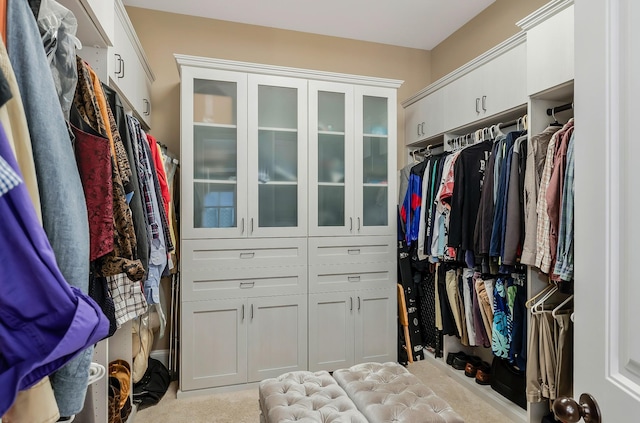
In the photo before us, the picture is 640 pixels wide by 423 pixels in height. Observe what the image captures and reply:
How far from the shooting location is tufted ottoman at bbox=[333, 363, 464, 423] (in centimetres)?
142

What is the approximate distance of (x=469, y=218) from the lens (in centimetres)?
229

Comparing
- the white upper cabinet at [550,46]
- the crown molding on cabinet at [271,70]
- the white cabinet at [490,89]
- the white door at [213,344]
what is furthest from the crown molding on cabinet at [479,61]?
the white door at [213,344]

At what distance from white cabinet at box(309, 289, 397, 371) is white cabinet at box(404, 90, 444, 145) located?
134 cm

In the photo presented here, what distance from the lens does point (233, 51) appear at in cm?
299

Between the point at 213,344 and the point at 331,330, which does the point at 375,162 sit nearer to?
the point at 331,330

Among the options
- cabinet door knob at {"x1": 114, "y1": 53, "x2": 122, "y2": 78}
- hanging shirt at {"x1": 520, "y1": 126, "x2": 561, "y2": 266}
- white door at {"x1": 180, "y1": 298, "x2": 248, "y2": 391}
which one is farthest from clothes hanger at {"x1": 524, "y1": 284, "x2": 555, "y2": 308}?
cabinet door knob at {"x1": 114, "y1": 53, "x2": 122, "y2": 78}

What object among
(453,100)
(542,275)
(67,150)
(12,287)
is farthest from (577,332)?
(453,100)

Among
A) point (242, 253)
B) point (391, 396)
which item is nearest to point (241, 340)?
point (242, 253)

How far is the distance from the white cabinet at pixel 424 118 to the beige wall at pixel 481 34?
49cm

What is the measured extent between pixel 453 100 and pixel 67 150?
8.35 feet

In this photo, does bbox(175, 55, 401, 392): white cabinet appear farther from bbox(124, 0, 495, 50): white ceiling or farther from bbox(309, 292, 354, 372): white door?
bbox(124, 0, 495, 50): white ceiling

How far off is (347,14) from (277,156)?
131cm

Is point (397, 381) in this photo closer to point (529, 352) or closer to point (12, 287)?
point (529, 352)

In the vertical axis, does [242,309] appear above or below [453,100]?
below
